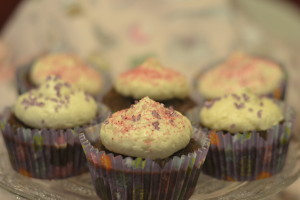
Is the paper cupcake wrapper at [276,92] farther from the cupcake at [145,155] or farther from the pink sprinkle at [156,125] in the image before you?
the pink sprinkle at [156,125]

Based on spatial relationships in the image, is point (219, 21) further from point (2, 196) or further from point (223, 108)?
point (2, 196)

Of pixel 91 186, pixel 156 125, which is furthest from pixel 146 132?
pixel 91 186

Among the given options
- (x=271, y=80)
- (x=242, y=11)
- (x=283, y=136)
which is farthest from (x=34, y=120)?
(x=242, y=11)

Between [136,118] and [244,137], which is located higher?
[136,118]

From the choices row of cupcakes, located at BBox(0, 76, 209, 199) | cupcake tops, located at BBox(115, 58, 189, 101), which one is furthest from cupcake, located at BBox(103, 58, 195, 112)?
row of cupcakes, located at BBox(0, 76, 209, 199)

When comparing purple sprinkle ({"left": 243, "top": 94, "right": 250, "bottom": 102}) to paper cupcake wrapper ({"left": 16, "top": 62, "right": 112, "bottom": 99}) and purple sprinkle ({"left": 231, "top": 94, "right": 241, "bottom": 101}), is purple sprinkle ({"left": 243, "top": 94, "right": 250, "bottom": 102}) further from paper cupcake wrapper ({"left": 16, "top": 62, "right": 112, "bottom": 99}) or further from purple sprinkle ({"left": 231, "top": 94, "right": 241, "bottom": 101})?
paper cupcake wrapper ({"left": 16, "top": 62, "right": 112, "bottom": 99})

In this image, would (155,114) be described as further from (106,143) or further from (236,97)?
(236,97)

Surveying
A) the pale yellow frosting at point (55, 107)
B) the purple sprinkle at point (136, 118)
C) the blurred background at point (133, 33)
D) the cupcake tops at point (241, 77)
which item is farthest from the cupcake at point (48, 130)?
the blurred background at point (133, 33)
